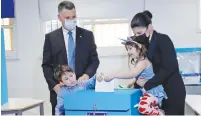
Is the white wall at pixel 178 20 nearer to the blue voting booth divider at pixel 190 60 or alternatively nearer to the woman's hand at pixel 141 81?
the blue voting booth divider at pixel 190 60

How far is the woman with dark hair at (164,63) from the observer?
1936 millimetres

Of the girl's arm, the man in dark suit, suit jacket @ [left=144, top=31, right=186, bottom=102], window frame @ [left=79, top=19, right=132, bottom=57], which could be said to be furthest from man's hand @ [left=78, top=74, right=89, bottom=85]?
window frame @ [left=79, top=19, right=132, bottom=57]

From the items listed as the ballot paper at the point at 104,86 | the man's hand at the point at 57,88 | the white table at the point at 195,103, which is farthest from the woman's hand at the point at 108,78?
the white table at the point at 195,103

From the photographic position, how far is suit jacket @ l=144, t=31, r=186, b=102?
1.93 metres

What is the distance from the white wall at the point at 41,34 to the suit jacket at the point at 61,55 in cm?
142

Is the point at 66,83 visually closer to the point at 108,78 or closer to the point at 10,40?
the point at 108,78

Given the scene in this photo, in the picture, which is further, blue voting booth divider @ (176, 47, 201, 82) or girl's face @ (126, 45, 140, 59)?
blue voting booth divider @ (176, 47, 201, 82)

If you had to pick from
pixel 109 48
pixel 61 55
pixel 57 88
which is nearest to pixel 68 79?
pixel 57 88

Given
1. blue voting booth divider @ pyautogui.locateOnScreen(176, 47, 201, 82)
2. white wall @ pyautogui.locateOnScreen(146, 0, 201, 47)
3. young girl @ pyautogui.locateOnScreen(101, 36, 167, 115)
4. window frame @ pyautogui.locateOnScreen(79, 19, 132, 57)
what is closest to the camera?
young girl @ pyautogui.locateOnScreen(101, 36, 167, 115)

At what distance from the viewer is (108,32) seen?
3836 mm

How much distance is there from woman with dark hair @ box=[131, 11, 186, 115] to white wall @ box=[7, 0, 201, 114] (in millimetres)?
1701

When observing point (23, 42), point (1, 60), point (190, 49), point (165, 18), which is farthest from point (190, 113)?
point (1, 60)

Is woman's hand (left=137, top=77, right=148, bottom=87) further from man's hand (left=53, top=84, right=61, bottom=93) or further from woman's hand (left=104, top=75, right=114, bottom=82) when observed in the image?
man's hand (left=53, top=84, right=61, bottom=93)

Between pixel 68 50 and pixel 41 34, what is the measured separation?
1.59m
